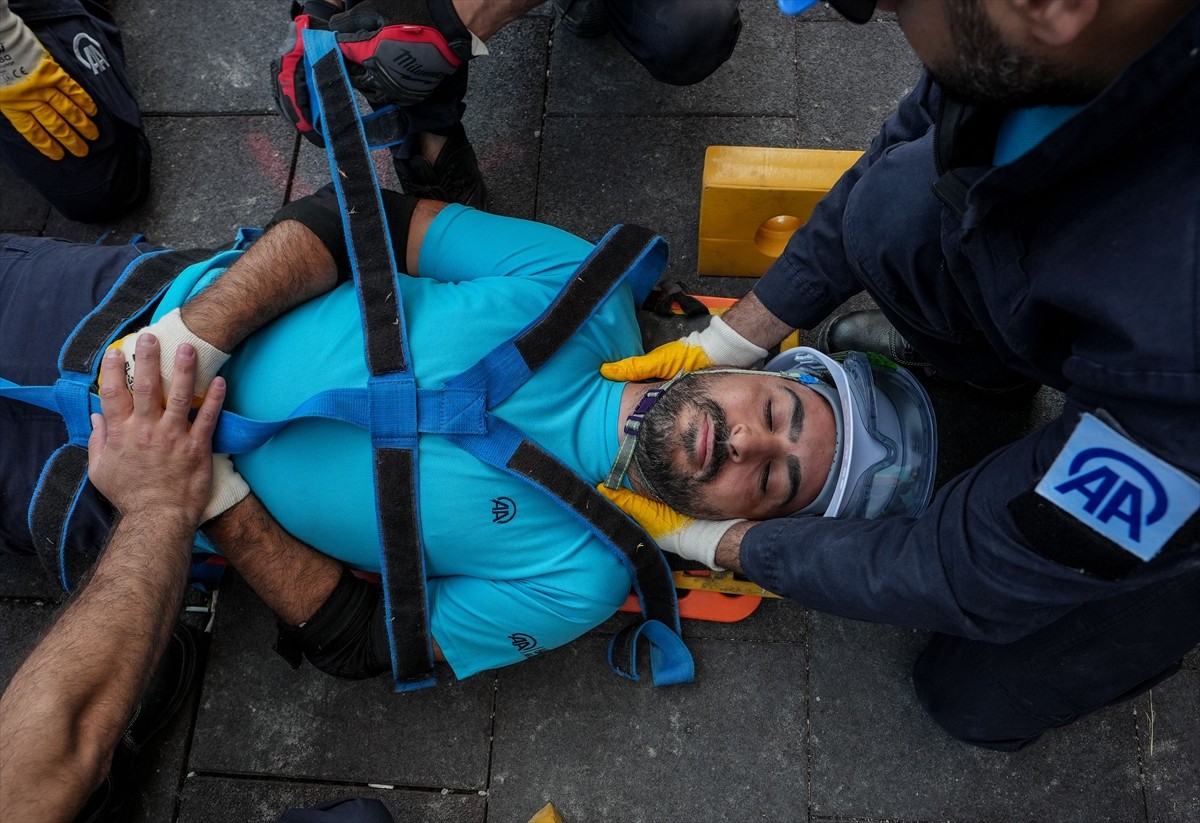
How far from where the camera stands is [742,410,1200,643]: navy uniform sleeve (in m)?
1.68

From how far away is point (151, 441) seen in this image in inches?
87.2

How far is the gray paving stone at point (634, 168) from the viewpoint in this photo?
3281 mm

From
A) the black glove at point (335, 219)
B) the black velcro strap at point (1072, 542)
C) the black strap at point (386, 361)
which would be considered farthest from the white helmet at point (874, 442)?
the black glove at point (335, 219)

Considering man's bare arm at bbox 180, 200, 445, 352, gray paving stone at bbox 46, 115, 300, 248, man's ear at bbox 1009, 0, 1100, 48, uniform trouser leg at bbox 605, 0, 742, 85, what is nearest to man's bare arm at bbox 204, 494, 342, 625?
man's bare arm at bbox 180, 200, 445, 352

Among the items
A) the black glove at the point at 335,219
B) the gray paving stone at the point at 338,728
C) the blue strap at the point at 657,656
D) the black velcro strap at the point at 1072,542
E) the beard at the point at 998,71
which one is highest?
the beard at the point at 998,71

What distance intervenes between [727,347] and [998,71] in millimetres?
1393

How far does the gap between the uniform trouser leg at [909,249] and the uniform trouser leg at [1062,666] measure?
74cm

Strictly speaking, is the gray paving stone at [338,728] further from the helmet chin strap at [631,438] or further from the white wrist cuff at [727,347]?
the white wrist cuff at [727,347]

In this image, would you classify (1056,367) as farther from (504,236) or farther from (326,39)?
(326,39)

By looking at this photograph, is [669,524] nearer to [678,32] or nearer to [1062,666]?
[1062,666]

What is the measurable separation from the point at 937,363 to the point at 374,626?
6.20ft

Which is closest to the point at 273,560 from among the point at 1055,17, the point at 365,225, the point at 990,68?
the point at 365,225

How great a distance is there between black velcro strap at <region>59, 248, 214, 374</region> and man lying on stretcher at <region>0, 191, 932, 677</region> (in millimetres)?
73

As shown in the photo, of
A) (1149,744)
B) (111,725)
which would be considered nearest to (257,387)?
(111,725)
